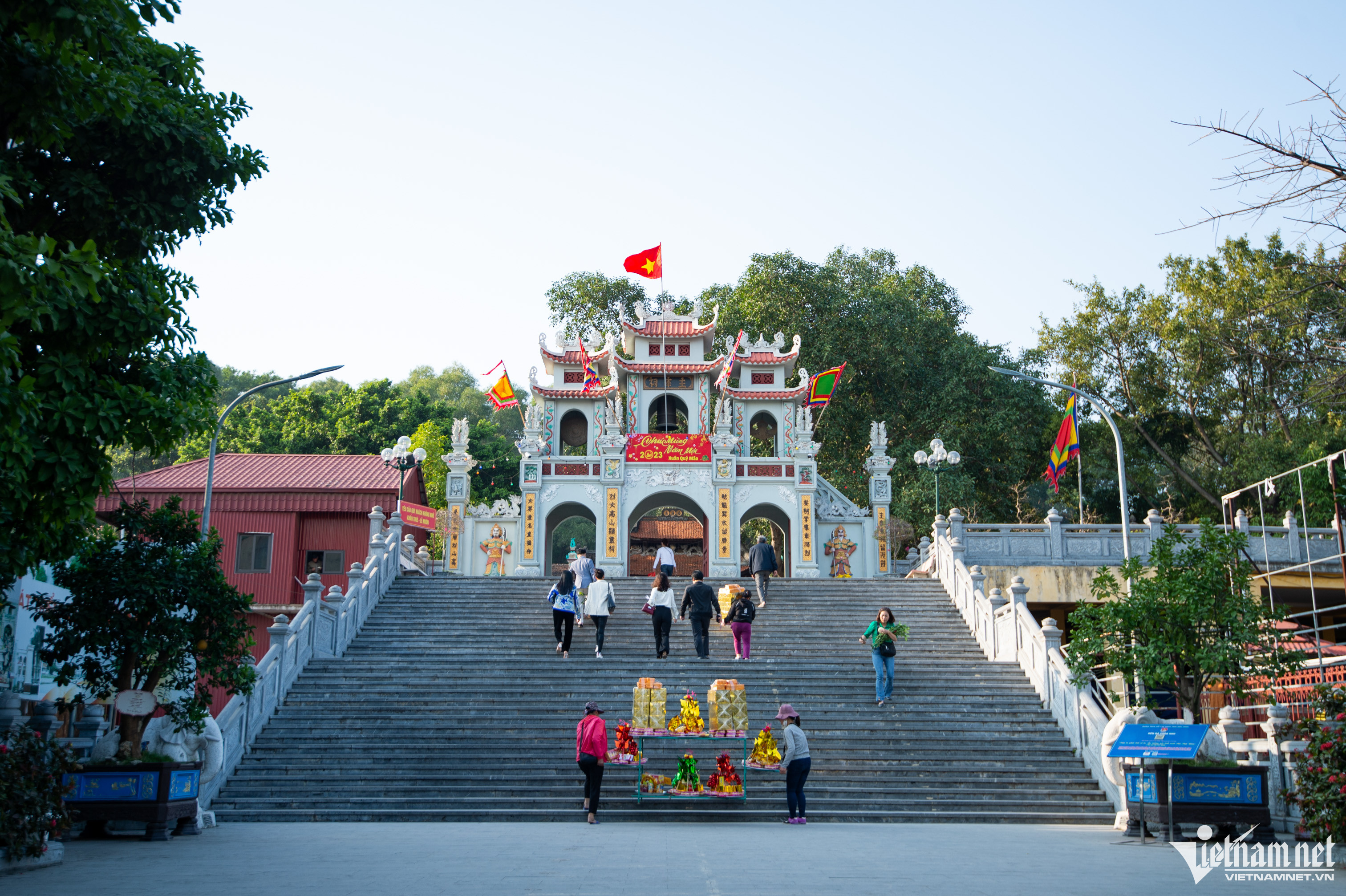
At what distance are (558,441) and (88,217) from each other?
21.7m

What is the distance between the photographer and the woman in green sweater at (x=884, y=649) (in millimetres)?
15211

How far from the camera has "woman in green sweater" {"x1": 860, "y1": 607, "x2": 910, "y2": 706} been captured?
15211 mm

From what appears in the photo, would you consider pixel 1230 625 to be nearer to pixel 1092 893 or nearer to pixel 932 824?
pixel 932 824

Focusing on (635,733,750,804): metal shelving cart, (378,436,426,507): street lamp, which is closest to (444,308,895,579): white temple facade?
(378,436,426,507): street lamp

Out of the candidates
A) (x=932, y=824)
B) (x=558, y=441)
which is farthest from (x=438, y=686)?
(x=558, y=441)

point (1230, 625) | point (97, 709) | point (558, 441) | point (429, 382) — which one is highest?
point (429, 382)

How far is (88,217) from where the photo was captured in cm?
917

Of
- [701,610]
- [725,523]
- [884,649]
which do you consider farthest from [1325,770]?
[725,523]

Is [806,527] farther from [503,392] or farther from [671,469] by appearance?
[503,392]

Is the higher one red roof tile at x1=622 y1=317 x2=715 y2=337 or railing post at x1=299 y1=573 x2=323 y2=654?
red roof tile at x1=622 y1=317 x2=715 y2=337

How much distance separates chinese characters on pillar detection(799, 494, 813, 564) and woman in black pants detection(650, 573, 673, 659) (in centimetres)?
1058

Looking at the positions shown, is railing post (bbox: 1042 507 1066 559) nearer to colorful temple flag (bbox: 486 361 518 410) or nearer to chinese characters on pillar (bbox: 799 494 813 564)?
chinese characters on pillar (bbox: 799 494 813 564)

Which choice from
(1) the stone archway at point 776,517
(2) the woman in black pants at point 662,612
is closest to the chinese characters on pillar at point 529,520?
(1) the stone archway at point 776,517

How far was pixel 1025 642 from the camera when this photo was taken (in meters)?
16.7
